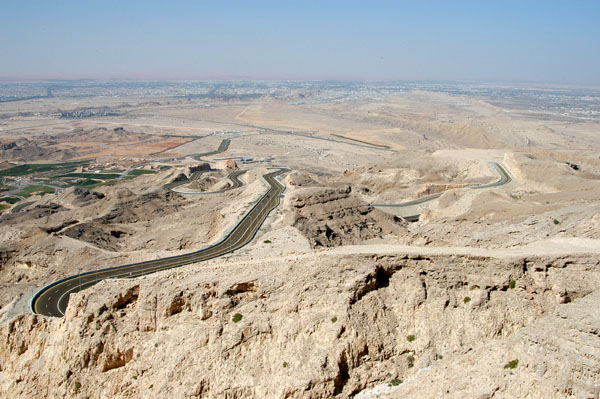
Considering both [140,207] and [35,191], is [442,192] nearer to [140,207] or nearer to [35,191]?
[140,207]

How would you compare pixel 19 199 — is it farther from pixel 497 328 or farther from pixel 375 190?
pixel 497 328

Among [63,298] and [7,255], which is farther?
[7,255]

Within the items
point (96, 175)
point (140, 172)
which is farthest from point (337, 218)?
point (96, 175)

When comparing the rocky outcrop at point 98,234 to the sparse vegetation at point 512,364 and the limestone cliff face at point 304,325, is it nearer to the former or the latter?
the limestone cliff face at point 304,325

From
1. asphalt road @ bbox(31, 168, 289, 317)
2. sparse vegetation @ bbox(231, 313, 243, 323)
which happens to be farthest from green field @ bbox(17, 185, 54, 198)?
sparse vegetation @ bbox(231, 313, 243, 323)

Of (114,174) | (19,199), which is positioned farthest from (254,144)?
(19,199)

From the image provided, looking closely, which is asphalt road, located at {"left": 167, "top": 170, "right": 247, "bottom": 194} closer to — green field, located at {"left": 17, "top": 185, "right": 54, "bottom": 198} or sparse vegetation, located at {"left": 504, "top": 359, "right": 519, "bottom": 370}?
green field, located at {"left": 17, "top": 185, "right": 54, "bottom": 198}
